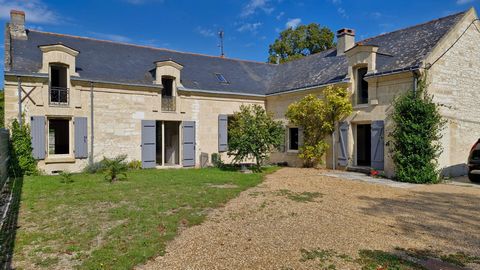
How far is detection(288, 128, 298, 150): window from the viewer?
54.3 feet

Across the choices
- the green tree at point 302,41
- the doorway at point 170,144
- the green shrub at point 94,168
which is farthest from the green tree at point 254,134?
the green tree at point 302,41

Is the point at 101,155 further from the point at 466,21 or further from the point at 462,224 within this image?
the point at 466,21

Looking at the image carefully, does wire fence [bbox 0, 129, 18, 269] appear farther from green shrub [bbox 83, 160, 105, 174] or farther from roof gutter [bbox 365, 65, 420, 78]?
roof gutter [bbox 365, 65, 420, 78]

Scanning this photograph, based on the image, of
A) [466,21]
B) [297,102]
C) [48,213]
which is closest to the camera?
[48,213]

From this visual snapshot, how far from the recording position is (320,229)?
216 inches

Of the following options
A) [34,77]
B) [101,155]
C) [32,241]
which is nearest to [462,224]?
[32,241]

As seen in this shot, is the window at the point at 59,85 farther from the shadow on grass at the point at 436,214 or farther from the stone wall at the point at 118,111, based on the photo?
the shadow on grass at the point at 436,214

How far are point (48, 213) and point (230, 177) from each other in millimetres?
6265

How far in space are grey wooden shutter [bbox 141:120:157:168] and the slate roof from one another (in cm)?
187

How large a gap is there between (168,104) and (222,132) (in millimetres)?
2991

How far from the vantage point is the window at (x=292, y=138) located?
16.5 m

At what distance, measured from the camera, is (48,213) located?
21.1 ft

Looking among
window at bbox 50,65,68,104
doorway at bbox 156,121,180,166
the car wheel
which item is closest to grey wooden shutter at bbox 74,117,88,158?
window at bbox 50,65,68,104

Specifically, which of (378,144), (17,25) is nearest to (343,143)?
(378,144)
